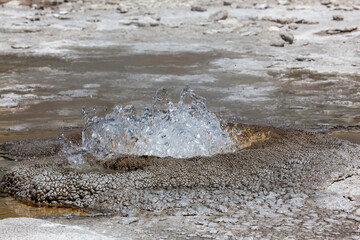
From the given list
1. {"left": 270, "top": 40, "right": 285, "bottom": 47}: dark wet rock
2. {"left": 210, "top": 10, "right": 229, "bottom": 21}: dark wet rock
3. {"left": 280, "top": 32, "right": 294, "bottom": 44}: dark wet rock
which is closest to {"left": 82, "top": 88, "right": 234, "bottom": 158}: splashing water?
{"left": 270, "top": 40, "right": 285, "bottom": 47}: dark wet rock

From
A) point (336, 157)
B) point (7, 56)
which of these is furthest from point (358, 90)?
point (7, 56)

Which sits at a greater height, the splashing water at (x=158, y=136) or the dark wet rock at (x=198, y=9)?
the splashing water at (x=158, y=136)

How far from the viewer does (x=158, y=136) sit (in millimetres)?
4855

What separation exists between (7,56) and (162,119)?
19.9 feet

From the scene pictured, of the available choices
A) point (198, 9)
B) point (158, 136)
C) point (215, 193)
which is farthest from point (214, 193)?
point (198, 9)

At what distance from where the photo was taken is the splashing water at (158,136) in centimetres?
474

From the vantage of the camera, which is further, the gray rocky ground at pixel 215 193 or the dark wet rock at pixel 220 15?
the dark wet rock at pixel 220 15

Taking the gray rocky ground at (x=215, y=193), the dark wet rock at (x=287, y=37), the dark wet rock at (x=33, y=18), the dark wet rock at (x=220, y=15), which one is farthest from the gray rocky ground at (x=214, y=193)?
the dark wet rock at (x=33, y=18)

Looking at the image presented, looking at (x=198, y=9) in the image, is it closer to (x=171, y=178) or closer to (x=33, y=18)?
(x=33, y=18)

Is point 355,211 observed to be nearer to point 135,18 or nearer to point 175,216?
point 175,216

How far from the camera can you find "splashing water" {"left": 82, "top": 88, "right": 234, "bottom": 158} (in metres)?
4.74

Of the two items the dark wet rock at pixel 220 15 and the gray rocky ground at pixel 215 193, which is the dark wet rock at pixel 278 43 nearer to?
the dark wet rock at pixel 220 15

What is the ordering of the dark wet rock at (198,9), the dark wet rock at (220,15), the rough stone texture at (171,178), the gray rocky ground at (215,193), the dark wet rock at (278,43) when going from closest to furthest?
the gray rocky ground at (215,193) → the rough stone texture at (171,178) → the dark wet rock at (278,43) → the dark wet rock at (220,15) → the dark wet rock at (198,9)

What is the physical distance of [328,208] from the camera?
371 centimetres
